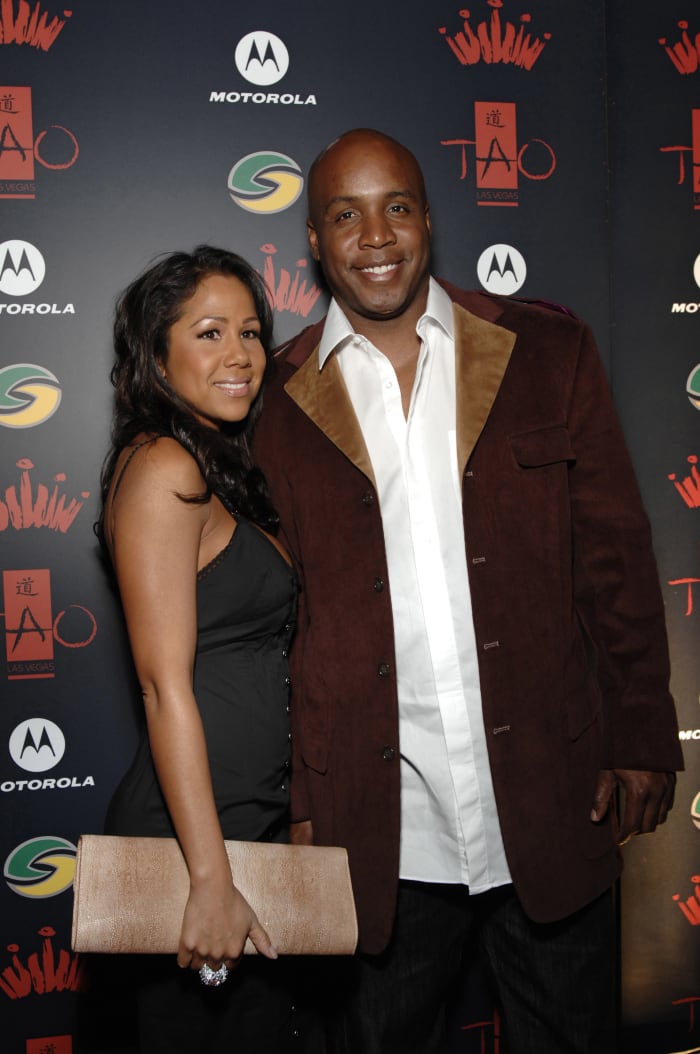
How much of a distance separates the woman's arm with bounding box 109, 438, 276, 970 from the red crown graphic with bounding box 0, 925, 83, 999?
3.41ft

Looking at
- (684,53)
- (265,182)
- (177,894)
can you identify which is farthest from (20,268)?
(684,53)

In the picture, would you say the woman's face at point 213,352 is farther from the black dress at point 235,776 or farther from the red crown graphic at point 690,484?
the red crown graphic at point 690,484

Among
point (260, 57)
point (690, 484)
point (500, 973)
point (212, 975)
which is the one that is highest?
point (260, 57)

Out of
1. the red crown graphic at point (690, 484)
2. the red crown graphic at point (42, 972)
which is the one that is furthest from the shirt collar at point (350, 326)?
the red crown graphic at point (42, 972)

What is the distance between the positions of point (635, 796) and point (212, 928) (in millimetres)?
852

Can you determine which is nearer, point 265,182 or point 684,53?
point 265,182

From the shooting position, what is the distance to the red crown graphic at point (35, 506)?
2305mm

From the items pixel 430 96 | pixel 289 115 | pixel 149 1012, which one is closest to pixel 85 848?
pixel 149 1012

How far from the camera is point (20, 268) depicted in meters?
2.27

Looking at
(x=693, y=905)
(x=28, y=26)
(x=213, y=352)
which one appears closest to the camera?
(x=213, y=352)

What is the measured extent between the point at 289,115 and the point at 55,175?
0.56 meters

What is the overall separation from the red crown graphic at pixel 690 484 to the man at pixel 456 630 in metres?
0.71

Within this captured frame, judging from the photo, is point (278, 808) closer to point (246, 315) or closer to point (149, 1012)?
point (149, 1012)

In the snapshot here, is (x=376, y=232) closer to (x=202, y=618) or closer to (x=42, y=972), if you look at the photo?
(x=202, y=618)
